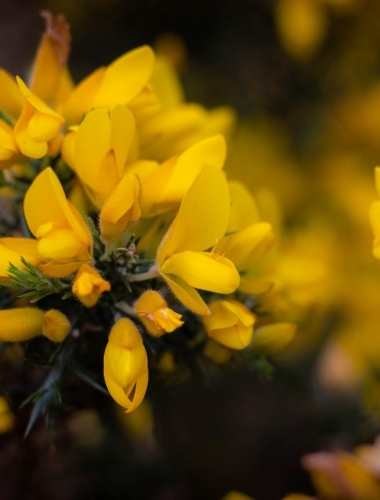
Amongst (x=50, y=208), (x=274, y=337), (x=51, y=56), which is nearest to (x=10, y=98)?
(x=51, y=56)

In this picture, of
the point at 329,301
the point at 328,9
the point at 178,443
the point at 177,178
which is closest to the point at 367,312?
the point at 329,301

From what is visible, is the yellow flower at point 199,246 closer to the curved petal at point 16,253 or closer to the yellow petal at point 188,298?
the yellow petal at point 188,298

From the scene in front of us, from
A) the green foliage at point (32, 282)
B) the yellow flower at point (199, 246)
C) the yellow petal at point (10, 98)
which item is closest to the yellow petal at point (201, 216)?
the yellow flower at point (199, 246)

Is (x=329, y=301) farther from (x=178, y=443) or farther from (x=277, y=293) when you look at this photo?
(x=277, y=293)

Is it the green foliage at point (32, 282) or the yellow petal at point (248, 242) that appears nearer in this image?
the green foliage at point (32, 282)

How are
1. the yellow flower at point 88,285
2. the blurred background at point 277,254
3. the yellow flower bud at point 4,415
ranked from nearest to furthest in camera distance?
1. the yellow flower at point 88,285
2. the yellow flower bud at point 4,415
3. the blurred background at point 277,254
